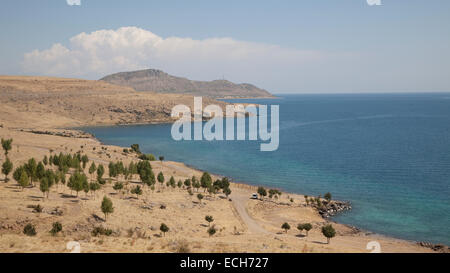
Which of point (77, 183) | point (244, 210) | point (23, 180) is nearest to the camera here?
point (23, 180)

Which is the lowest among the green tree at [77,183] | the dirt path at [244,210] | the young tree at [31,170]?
the dirt path at [244,210]

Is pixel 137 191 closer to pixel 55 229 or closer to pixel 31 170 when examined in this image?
pixel 31 170

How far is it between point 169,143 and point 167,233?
83.3 meters

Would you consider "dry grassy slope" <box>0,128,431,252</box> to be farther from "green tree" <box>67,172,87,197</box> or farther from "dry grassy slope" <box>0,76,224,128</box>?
"dry grassy slope" <box>0,76,224,128</box>

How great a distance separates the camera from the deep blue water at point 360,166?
4903cm

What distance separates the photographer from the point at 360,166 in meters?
80.2

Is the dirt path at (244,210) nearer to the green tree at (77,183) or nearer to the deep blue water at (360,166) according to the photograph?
the deep blue water at (360,166)

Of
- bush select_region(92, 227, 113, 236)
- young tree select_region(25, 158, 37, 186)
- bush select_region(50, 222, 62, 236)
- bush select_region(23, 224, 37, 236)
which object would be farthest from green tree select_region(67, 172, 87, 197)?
bush select_region(23, 224, 37, 236)

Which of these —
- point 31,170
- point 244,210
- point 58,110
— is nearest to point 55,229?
point 31,170

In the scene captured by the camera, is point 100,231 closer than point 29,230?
No

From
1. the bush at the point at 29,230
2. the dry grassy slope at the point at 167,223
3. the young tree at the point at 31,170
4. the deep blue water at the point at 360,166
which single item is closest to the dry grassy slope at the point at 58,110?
the deep blue water at the point at 360,166

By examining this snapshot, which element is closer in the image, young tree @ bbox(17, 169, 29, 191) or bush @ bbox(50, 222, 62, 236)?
bush @ bbox(50, 222, 62, 236)

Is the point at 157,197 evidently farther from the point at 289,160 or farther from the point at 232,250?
the point at 289,160

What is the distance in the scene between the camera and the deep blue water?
49031 millimetres
